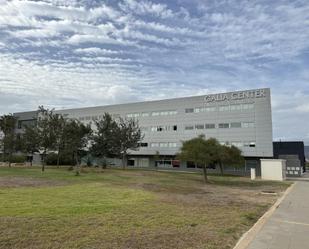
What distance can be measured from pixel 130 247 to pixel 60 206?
5.88 m

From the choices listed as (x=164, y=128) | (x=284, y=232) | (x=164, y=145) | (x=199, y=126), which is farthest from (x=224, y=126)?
(x=284, y=232)

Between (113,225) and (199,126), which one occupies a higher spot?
(199,126)

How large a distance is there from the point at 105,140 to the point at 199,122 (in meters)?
21.5

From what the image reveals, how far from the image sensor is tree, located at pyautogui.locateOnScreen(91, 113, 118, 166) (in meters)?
55.3

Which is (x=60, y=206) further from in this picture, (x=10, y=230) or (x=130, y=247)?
(x=130, y=247)

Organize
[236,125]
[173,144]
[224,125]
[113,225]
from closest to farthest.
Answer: [113,225]
[236,125]
[224,125]
[173,144]

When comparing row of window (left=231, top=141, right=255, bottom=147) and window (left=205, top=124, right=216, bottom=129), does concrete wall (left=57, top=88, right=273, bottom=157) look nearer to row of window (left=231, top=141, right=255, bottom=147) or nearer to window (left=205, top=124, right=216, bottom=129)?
row of window (left=231, top=141, right=255, bottom=147)

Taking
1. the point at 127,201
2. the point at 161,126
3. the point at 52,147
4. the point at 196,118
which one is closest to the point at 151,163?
the point at 161,126

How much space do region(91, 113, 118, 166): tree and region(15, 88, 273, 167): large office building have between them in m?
15.5

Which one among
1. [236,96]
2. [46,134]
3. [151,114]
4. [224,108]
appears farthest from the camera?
[151,114]

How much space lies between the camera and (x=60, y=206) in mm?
12320

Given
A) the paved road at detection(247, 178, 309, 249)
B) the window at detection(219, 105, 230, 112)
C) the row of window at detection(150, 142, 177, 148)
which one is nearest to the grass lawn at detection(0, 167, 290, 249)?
the paved road at detection(247, 178, 309, 249)

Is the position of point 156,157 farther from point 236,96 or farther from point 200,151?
point 200,151

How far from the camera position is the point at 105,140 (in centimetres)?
5519
